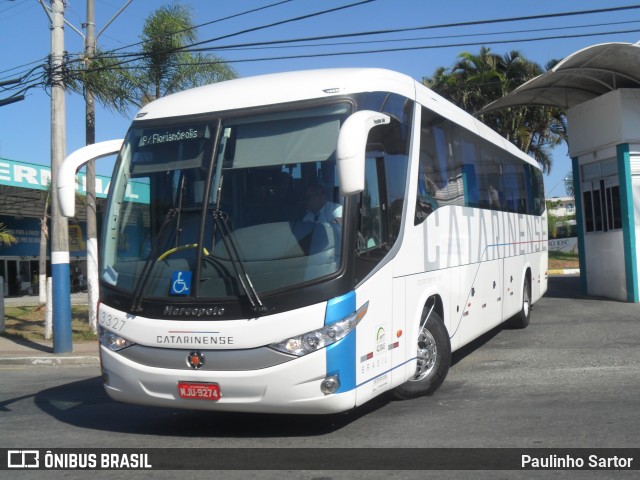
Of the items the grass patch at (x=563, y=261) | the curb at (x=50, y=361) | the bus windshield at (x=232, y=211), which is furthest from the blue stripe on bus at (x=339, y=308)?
the grass patch at (x=563, y=261)

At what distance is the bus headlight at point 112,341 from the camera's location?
21.6ft

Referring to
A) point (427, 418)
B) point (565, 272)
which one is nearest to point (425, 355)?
point (427, 418)

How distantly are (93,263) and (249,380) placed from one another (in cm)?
1062

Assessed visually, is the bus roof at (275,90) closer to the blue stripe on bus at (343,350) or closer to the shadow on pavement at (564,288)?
the blue stripe on bus at (343,350)

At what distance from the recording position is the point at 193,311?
20.6 feet

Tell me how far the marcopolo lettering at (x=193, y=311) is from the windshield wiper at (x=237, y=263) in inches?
11.7

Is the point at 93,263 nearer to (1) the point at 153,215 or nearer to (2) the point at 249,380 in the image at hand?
(1) the point at 153,215

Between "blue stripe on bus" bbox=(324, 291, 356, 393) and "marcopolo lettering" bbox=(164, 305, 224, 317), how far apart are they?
948 mm

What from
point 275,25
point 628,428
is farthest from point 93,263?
point 628,428

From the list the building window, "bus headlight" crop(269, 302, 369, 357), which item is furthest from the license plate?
the building window

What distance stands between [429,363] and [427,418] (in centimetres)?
114

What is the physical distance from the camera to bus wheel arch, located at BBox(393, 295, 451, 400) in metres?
8.06

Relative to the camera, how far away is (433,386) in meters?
8.17

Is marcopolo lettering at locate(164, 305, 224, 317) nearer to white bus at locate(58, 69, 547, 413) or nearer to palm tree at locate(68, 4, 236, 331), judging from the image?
white bus at locate(58, 69, 547, 413)
